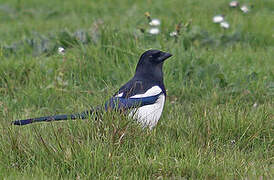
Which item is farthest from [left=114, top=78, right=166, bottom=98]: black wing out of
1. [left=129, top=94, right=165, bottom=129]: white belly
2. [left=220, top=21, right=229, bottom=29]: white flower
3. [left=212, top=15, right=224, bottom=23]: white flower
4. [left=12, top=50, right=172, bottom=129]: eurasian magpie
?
[left=212, top=15, right=224, bottom=23]: white flower

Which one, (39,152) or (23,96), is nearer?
(39,152)

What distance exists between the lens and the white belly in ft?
12.2

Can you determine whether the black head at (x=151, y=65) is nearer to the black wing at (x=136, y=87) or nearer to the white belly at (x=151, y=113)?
the black wing at (x=136, y=87)

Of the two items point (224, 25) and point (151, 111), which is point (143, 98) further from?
point (224, 25)

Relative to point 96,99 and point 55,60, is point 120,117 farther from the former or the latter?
point 55,60

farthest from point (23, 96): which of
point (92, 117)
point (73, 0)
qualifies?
point (73, 0)

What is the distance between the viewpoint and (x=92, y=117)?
3.41 meters

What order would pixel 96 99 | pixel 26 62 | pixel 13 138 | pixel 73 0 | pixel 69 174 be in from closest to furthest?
pixel 69 174
pixel 13 138
pixel 96 99
pixel 26 62
pixel 73 0

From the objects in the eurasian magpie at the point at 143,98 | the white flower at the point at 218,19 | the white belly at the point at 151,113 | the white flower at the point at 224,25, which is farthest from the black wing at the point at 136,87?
the white flower at the point at 218,19

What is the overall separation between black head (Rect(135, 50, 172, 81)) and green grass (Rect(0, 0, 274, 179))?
11.6 inches

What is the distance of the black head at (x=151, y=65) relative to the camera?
412 centimetres

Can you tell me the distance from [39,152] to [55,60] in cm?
210

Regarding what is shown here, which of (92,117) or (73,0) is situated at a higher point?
(73,0)

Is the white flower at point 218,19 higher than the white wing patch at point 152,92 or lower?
higher
